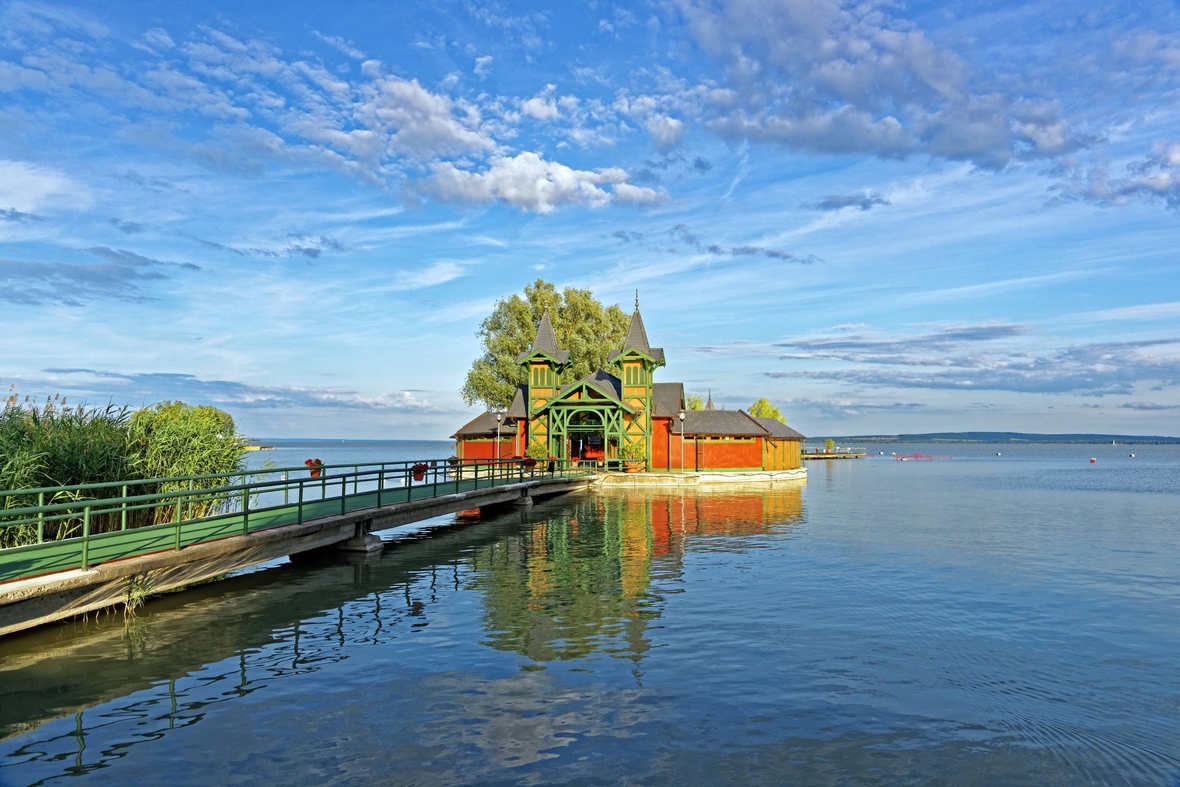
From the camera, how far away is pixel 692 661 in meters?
10.9

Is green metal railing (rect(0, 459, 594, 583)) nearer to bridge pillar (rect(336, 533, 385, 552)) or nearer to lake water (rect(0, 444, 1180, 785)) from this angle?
bridge pillar (rect(336, 533, 385, 552))

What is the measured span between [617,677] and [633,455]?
42.8m

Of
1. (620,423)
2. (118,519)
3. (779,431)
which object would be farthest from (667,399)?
(118,519)

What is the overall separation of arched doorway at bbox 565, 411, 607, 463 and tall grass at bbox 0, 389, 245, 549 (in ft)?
112

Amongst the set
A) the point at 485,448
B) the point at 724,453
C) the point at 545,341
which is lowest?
the point at 724,453

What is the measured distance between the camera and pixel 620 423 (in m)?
52.5

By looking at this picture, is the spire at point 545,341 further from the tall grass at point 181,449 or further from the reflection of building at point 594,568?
the tall grass at point 181,449

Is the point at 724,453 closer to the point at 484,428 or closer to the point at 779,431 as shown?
the point at 779,431

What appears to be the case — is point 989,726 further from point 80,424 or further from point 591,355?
point 591,355

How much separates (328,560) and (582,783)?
48.0 ft

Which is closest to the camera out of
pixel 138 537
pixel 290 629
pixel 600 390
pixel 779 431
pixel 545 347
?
pixel 290 629

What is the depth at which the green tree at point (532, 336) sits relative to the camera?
6525cm

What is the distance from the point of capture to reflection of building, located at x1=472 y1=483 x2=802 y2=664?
40.2ft

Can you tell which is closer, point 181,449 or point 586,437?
point 181,449
